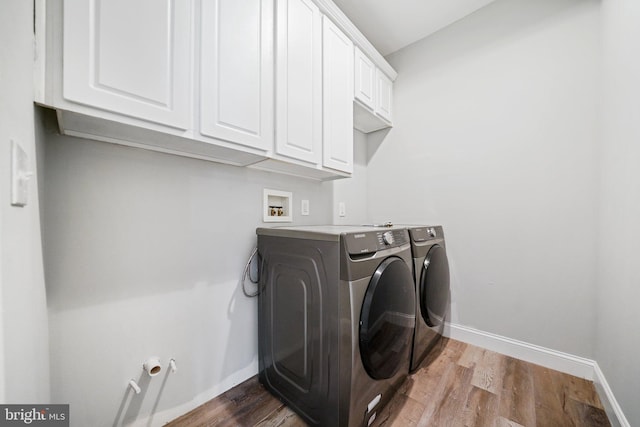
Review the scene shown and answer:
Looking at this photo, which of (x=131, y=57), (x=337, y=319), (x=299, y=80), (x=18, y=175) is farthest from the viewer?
(x=299, y=80)

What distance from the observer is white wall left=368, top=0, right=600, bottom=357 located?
1509 millimetres

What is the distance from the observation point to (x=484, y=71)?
185 centimetres

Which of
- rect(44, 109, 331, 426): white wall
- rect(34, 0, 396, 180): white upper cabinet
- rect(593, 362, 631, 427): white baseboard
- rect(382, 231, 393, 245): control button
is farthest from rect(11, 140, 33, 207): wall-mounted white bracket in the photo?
rect(593, 362, 631, 427): white baseboard

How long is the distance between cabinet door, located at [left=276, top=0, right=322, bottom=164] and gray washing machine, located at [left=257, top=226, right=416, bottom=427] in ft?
1.78

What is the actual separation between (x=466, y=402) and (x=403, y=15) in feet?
8.91

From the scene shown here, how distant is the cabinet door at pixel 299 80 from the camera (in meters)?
1.28

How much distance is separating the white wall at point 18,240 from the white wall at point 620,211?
1.97 m

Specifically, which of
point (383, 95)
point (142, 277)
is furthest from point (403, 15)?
point (142, 277)

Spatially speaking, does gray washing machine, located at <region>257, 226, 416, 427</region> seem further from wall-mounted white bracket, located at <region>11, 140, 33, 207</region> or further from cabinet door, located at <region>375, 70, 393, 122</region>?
cabinet door, located at <region>375, 70, 393, 122</region>

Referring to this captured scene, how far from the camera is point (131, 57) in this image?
0.82 metres

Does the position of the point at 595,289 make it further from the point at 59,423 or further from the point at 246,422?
the point at 59,423

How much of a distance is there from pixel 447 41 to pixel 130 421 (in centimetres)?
327

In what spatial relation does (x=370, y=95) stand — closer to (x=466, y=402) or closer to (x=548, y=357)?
(x=466, y=402)

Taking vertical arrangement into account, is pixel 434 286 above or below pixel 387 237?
below
